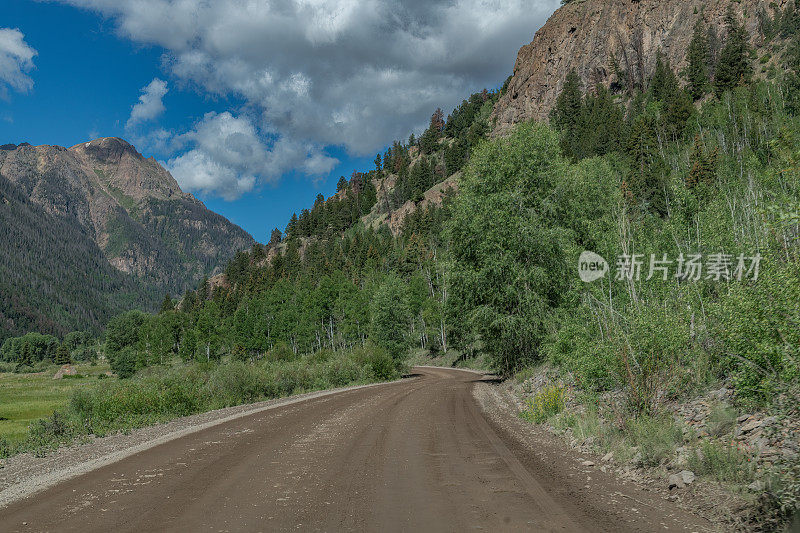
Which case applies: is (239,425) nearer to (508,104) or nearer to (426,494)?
(426,494)

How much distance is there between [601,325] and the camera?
12625 millimetres

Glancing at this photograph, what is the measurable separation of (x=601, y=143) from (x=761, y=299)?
3451 inches

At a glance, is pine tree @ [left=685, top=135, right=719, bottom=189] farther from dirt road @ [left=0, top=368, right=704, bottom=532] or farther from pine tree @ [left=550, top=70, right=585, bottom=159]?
dirt road @ [left=0, top=368, right=704, bottom=532]

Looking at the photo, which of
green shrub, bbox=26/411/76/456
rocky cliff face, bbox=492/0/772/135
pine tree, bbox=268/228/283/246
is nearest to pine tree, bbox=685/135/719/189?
green shrub, bbox=26/411/76/456

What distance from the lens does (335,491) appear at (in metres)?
6.38

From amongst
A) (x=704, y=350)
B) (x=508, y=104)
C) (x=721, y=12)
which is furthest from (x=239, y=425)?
(x=508, y=104)

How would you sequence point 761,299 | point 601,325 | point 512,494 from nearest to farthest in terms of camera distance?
1. point 512,494
2. point 761,299
3. point 601,325

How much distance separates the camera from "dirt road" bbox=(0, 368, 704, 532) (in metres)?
5.16

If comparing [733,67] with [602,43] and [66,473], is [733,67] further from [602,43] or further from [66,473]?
[66,473]

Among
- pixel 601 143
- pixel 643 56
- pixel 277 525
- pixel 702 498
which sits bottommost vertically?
pixel 702 498

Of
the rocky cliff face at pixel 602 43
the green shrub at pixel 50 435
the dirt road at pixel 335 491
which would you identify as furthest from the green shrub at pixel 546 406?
the rocky cliff face at pixel 602 43
